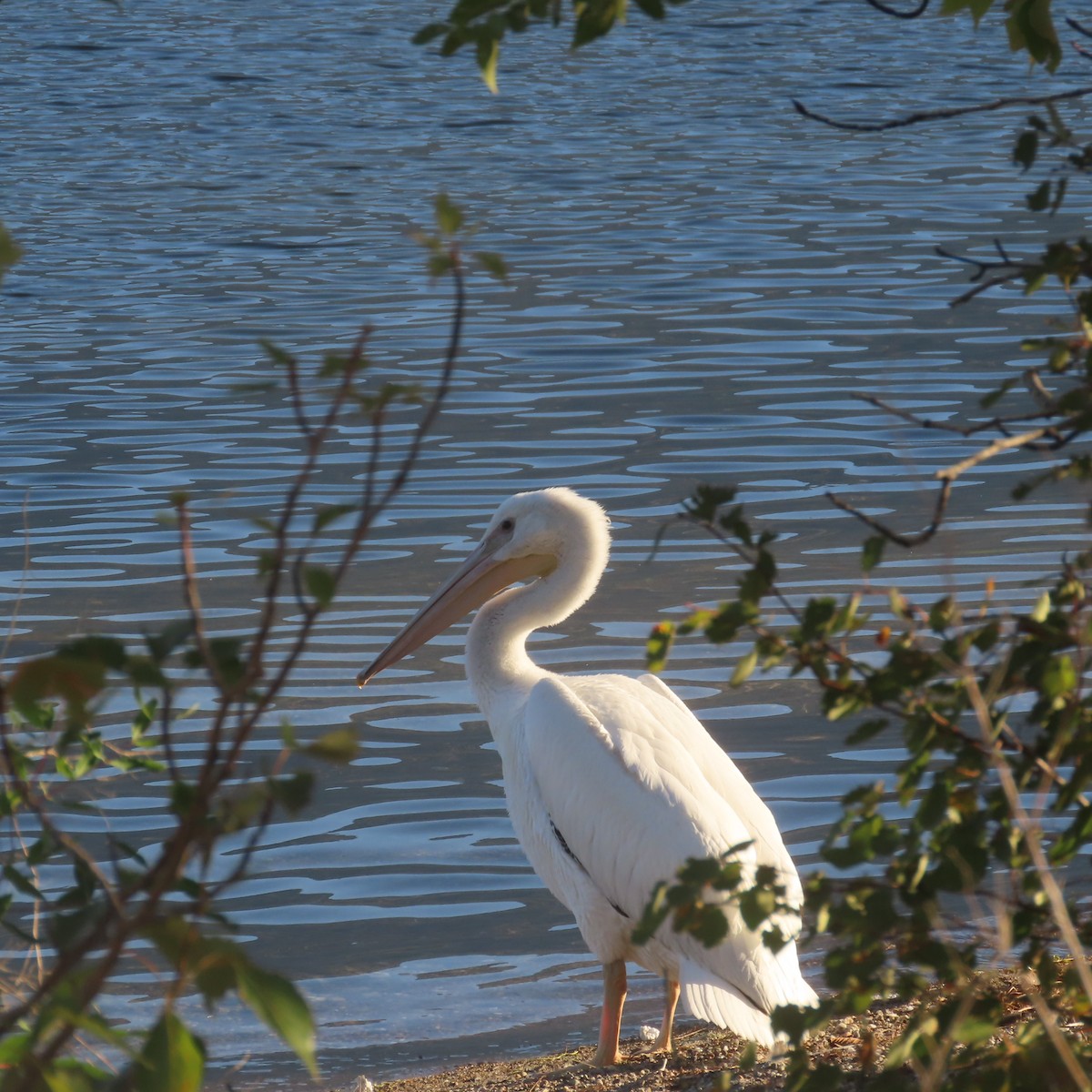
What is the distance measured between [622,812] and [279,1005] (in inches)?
120

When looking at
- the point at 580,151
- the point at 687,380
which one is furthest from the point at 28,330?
the point at 580,151

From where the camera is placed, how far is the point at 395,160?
16.3 m

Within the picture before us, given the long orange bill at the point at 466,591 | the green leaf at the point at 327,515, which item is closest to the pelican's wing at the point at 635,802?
the long orange bill at the point at 466,591

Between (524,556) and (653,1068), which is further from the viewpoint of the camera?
(524,556)

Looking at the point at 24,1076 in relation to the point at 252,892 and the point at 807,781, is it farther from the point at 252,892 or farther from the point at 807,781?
the point at 807,781

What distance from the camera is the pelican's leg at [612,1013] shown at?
4.12 metres

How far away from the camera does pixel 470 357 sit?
34.8 ft

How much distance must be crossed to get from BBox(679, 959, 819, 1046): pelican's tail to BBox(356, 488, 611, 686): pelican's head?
129 cm

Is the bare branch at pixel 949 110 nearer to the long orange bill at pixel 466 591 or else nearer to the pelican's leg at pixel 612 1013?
the pelican's leg at pixel 612 1013

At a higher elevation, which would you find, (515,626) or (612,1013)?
(515,626)

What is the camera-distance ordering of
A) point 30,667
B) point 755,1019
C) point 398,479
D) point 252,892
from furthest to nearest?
point 252,892, point 755,1019, point 398,479, point 30,667

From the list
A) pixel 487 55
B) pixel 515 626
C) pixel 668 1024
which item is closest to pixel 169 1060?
pixel 487 55

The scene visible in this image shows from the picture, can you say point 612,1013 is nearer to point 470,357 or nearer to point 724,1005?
point 724,1005

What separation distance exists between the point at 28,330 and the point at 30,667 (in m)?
10.7
